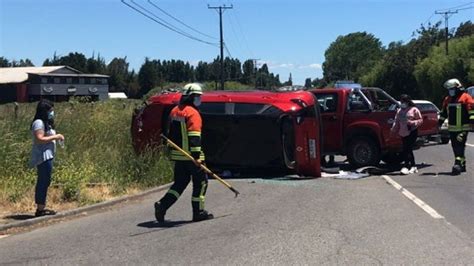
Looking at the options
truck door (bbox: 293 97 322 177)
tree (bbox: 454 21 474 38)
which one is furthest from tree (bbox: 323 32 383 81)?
truck door (bbox: 293 97 322 177)

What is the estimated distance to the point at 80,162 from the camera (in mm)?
13469

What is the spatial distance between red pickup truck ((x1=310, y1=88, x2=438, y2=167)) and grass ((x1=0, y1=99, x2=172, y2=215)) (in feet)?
15.1

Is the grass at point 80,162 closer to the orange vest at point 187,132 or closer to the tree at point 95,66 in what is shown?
the orange vest at point 187,132

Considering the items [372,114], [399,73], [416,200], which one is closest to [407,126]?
[372,114]

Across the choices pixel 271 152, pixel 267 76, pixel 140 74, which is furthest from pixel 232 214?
pixel 267 76

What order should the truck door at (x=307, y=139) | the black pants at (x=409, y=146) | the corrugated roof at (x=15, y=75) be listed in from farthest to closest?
the corrugated roof at (x=15, y=75)
the black pants at (x=409, y=146)
the truck door at (x=307, y=139)

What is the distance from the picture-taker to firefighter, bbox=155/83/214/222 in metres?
8.93

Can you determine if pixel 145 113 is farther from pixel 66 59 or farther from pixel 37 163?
pixel 66 59

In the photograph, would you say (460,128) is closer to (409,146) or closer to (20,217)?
(409,146)

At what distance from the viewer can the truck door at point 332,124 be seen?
52.9 ft

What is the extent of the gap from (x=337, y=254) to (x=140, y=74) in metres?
130

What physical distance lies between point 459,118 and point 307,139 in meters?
3.83

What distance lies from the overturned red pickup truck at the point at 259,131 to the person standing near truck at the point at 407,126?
2.24 metres

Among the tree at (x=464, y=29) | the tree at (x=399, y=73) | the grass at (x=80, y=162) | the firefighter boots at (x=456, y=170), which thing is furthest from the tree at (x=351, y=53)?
the firefighter boots at (x=456, y=170)
